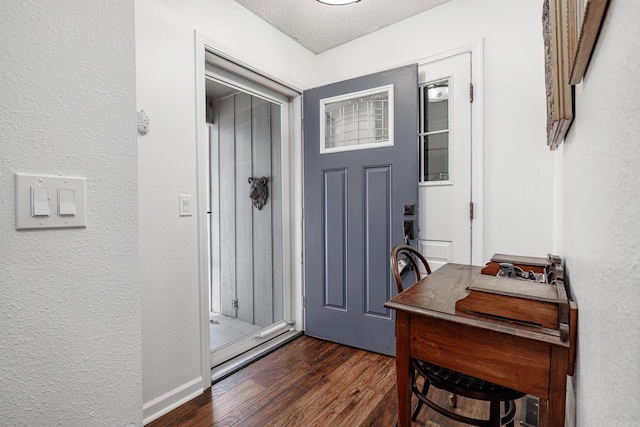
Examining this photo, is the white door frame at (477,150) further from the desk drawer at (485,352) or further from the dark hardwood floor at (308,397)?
the desk drawer at (485,352)

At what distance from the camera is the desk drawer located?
2.62 ft

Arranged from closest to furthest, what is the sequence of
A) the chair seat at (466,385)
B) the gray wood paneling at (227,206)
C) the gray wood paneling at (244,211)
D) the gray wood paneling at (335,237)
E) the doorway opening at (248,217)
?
1. the chair seat at (466,385)
2. the gray wood paneling at (335,237)
3. the doorway opening at (248,217)
4. the gray wood paneling at (244,211)
5. the gray wood paneling at (227,206)

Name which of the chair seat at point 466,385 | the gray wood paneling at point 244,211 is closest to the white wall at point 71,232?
the chair seat at point 466,385

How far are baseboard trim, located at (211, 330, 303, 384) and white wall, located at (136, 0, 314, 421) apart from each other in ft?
0.53

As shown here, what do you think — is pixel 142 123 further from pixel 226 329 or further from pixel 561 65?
pixel 226 329

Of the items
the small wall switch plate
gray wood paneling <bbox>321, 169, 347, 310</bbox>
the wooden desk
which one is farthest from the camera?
gray wood paneling <bbox>321, 169, 347, 310</bbox>

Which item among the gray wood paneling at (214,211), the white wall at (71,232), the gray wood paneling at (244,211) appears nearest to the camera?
the white wall at (71,232)

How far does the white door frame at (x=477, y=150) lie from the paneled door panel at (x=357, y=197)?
36 cm

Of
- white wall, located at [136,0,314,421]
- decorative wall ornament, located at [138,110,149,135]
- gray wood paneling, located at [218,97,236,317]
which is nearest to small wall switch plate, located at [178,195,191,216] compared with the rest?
white wall, located at [136,0,314,421]

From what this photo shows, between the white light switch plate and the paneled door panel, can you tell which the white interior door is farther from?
the white light switch plate

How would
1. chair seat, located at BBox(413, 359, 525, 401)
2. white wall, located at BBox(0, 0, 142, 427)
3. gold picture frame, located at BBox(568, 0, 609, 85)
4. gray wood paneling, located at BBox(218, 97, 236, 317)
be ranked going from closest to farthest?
gold picture frame, located at BBox(568, 0, 609, 85), white wall, located at BBox(0, 0, 142, 427), chair seat, located at BBox(413, 359, 525, 401), gray wood paneling, located at BBox(218, 97, 236, 317)

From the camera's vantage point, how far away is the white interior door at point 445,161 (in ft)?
6.56

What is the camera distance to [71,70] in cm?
75

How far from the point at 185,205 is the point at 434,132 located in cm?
170
